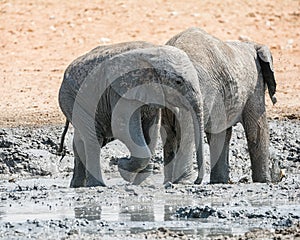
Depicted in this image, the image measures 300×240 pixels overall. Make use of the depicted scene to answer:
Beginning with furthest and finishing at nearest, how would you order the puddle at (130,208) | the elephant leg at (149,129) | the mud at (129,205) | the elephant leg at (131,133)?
the elephant leg at (149,129), the elephant leg at (131,133), the puddle at (130,208), the mud at (129,205)

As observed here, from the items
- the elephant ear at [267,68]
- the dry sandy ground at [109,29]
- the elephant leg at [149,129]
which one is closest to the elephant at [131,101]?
the elephant leg at [149,129]

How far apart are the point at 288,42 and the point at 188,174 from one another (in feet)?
25.5

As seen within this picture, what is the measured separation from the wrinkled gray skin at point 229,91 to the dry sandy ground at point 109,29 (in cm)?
377

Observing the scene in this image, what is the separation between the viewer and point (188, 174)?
9.30 meters

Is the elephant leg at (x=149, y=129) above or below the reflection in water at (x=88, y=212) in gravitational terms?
above

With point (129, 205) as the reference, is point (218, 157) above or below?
above

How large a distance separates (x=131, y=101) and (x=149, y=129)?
39 cm

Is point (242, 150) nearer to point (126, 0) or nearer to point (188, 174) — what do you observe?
point (188, 174)

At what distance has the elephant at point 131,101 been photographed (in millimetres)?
8766

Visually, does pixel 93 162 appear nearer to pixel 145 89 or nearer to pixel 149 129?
pixel 149 129

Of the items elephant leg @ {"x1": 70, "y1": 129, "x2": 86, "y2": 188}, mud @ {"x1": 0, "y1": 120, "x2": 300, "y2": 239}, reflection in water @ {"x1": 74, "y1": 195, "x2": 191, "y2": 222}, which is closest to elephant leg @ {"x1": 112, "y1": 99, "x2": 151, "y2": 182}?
mud @ {"x1": 0, "y1": 120, "x2": 300, "y2": 239}

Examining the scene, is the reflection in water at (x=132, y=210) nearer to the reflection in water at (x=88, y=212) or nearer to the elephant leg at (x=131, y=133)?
the reflection in water at (x=88, y=212)

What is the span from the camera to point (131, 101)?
29.2 ft

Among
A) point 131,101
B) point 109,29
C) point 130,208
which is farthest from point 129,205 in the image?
point 109,29
